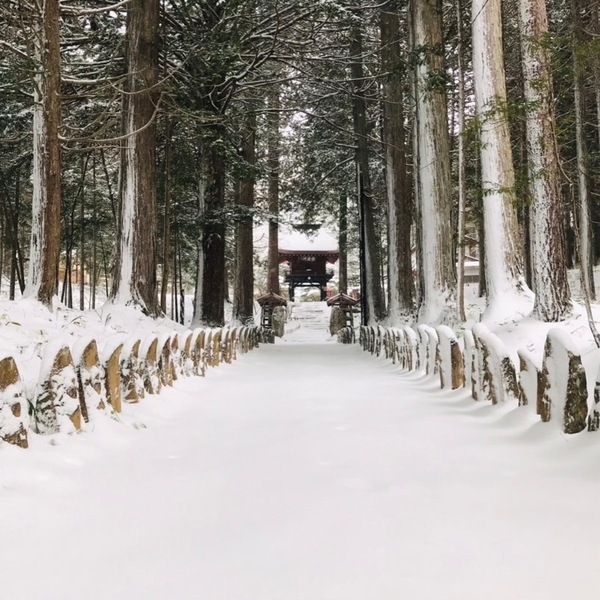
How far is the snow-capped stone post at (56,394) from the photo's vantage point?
320 centimetres

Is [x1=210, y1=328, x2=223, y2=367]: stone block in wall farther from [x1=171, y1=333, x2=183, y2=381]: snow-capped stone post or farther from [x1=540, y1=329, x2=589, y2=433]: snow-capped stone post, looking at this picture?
[x1=540, y1=329, x2=589, y2=433]: snow-capped stone post

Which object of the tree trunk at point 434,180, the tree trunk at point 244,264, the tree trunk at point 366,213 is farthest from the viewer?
the tree trunk at point 244,264

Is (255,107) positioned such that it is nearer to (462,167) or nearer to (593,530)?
(462,167)

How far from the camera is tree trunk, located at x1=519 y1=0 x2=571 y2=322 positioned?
699 cm

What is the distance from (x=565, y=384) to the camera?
129 inches

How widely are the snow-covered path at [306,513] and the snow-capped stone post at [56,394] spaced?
0.14m

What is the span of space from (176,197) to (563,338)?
1300 cm

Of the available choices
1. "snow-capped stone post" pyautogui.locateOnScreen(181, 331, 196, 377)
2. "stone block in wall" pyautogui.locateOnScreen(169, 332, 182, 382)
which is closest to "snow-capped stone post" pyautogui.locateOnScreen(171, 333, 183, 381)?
"stone block in wall" pyautogui.locateOnScreen(169, 332, 182, 382)

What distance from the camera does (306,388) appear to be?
6348mm

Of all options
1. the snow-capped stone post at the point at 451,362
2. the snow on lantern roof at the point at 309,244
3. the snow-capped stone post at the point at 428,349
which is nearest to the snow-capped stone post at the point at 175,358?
the snow-capped stone post at the point at 451,362

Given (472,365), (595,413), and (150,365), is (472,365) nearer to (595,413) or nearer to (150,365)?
(595,413)

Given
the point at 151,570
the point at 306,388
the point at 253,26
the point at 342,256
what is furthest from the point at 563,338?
the point at 342,256

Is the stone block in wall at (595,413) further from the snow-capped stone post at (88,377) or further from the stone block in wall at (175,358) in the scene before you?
the stone block in wall at (175,358)

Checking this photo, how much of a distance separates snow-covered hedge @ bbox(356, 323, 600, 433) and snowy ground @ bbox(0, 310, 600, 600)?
145 millimetres
